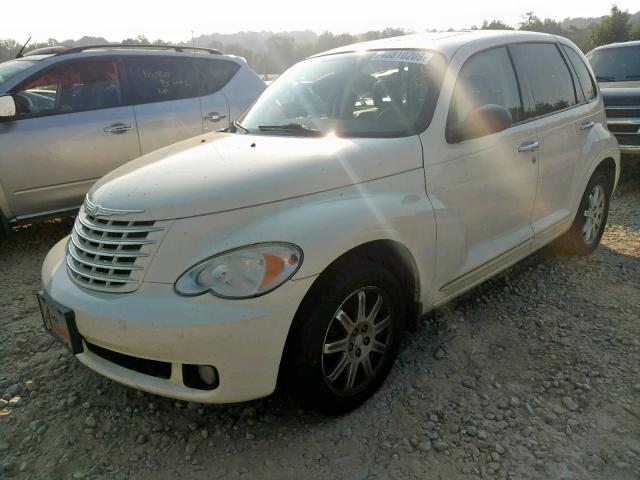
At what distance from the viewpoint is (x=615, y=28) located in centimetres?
2741

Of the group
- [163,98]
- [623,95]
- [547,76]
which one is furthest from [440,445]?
[623,95]

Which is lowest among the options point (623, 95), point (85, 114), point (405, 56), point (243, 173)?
point (623, 95)

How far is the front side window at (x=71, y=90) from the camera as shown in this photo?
473cm

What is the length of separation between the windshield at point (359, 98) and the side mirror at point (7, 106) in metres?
2.25

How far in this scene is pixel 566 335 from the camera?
332 centimetres

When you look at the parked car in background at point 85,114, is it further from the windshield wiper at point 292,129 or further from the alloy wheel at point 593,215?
the alloy wheel at point 593,215

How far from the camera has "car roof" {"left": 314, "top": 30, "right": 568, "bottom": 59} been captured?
3162 millimetres

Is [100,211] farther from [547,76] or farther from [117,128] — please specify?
[547,76]

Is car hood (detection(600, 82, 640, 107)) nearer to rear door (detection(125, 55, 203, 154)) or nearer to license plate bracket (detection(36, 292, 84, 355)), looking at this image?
rear door (detection(125, 55, 203, 154))

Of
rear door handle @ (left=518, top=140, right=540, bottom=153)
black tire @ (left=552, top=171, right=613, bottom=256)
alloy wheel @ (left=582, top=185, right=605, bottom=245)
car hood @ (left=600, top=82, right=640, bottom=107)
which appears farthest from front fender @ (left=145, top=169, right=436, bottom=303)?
car hood @ (left=600, top=82, right=640, bottom=107)

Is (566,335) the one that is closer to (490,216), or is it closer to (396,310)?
(490,216)

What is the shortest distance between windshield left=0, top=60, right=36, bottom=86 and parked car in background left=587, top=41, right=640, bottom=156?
6822 mm

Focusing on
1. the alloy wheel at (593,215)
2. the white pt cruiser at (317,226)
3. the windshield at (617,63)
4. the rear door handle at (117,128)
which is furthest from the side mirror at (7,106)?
the windshield at (617,63)

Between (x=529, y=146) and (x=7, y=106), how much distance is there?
4.07m
